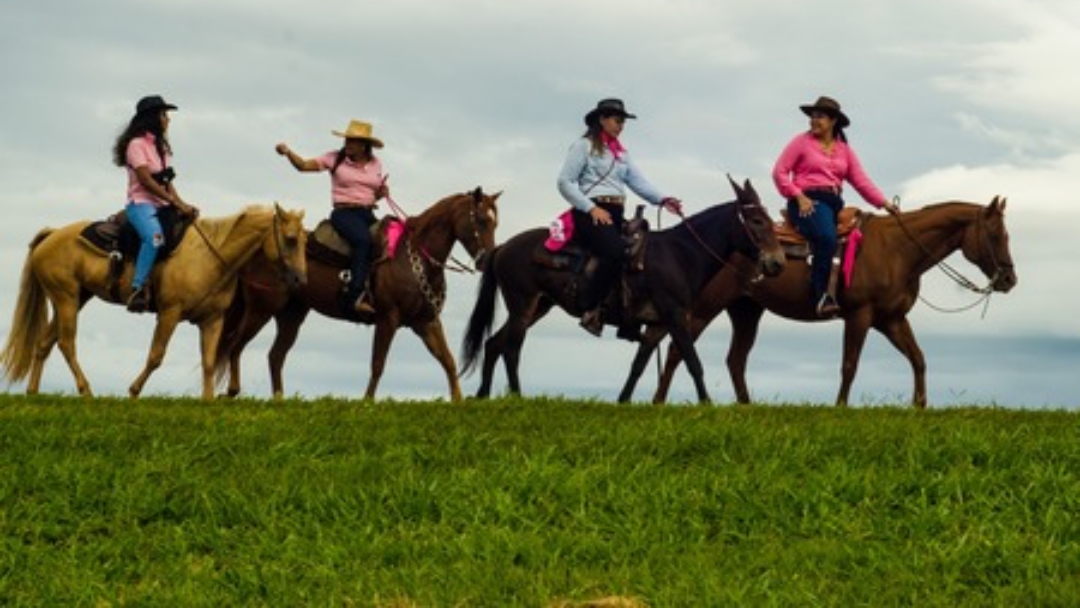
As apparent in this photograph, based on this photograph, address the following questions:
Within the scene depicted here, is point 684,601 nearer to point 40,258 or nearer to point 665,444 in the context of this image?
point 665,444

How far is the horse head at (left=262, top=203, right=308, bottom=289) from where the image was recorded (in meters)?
19.4

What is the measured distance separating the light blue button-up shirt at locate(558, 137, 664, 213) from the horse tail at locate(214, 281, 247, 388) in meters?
4.53

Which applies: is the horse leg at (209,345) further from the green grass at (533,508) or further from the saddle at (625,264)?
the saddle at (625,264)

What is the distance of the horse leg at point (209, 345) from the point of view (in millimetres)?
18859

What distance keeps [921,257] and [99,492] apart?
1102 centimetres

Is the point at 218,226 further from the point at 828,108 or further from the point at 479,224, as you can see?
the point at 828,108

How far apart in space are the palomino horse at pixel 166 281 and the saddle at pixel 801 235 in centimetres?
567

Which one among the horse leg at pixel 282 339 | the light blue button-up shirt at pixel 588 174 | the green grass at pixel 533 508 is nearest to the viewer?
the green grass at pixel 533 508

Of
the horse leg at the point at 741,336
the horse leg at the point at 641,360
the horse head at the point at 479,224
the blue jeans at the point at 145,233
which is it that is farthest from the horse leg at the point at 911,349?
the blue jeans at the point at 145,233

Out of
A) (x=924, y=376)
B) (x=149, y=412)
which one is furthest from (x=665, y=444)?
(x=924, y=376)

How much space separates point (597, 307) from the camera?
18.8 meters

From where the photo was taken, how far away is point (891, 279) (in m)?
20.2

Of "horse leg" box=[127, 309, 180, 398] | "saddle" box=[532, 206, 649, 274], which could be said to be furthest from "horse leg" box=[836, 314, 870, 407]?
"horse leg" box=[127, 309, 180, 398]

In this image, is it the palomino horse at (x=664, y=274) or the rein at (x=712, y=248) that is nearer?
the palomino horse at (x=664, y=274)
